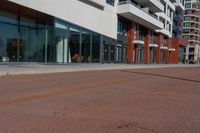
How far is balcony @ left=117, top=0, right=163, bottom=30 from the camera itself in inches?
1563

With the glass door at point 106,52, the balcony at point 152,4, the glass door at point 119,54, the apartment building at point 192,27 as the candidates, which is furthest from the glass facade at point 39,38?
the apartment building at point 192,27

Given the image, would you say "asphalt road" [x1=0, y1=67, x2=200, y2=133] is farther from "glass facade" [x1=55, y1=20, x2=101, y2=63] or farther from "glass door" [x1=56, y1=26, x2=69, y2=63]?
"glass facade" [x1=55, y1=20, x2=101, y2=63]

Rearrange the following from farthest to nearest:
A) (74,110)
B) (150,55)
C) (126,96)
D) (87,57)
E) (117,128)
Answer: (150,55), (87,57), (126,96), (74,110), (117,128)

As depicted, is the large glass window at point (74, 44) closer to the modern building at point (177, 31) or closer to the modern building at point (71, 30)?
the modern building at point (71, 30)

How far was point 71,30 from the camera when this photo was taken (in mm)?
29656

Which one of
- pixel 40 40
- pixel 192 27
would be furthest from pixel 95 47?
pixel 192 27

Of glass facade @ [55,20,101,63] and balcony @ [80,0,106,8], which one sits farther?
balcony @ [80,0,106,8]

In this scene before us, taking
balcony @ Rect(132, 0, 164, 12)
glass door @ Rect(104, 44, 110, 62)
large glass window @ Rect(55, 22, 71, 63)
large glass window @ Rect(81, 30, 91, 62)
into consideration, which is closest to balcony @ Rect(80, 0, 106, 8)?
large glass window @ Rect(81, 30, 91, 62)

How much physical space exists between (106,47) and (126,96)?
2800cm

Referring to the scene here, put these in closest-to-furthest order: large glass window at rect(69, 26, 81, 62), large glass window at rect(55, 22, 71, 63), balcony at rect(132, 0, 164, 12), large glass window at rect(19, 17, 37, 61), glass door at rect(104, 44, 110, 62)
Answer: large glass window at rect(19, 17, 37, 61) → large glass window at rect(55, 22, 71, 63) → large glass window at rect(69, 26, 81, 62) → glass door at rect(104, 44, 110, 62) → balcony at rect(132, 0, 164, 12)

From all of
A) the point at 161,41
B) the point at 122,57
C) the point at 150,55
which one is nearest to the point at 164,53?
the point at 161,41

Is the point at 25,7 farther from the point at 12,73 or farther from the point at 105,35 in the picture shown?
the point at 105,35

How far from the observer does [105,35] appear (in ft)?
121

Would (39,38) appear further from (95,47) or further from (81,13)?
(95,47)
